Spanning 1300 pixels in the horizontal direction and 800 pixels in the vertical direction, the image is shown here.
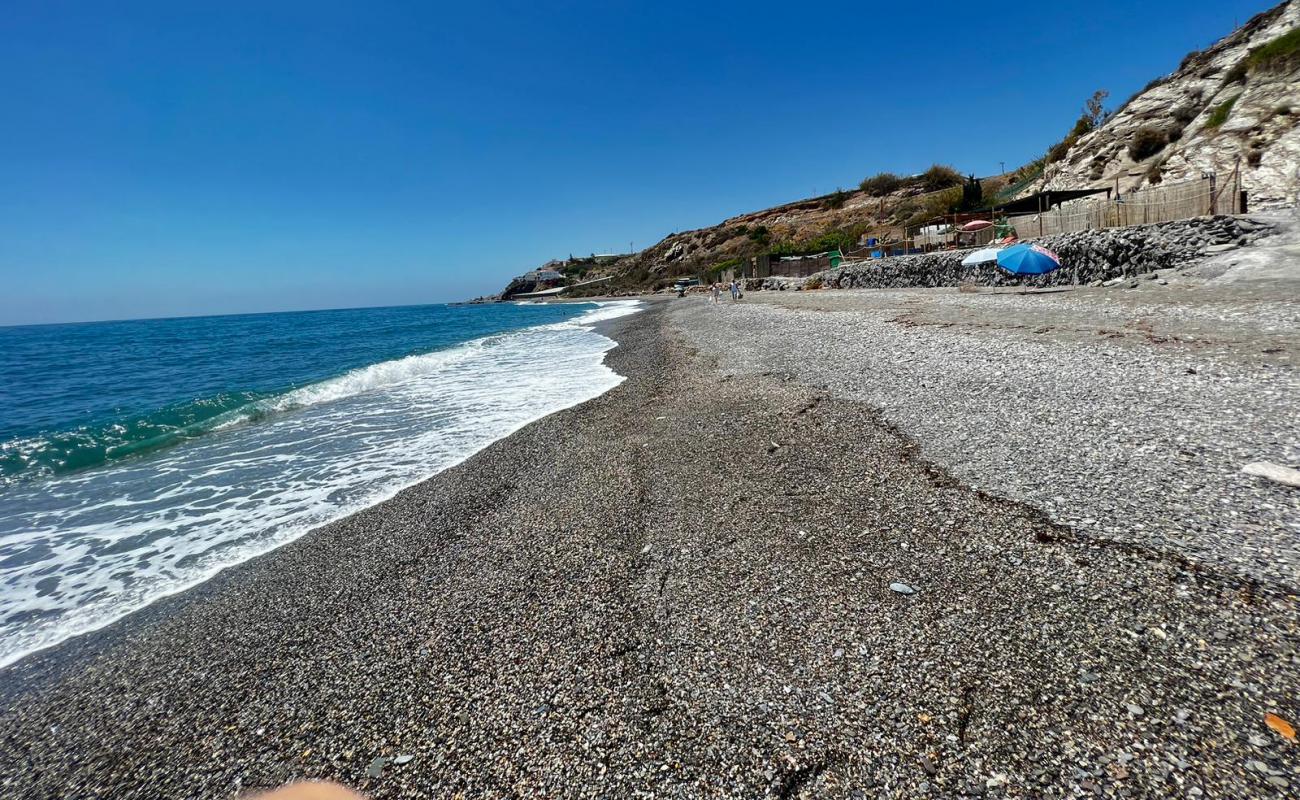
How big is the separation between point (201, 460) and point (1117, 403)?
13756 millimetres

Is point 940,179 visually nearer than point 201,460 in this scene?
No

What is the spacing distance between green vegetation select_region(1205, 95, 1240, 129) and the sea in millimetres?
29558

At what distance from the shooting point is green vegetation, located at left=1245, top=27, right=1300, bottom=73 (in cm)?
2108

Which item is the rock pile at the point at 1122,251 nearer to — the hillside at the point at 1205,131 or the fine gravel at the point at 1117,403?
the fine gravel at the point at 1117,403

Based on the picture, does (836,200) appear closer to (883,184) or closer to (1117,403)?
(883,184)

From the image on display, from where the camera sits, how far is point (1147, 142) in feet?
88.5

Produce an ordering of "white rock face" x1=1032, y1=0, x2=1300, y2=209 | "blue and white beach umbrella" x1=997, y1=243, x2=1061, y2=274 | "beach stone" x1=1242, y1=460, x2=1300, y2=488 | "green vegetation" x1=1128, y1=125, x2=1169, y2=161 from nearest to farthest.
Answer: "beach stone" x1=1242, y1=460, x2=1300, y2=488 → "blue and white beach umbrella" x1=997, y1=243, x2=1061, y2=274 → "white rock face" x1=1032, y1=0, x2=1300, y2=209 → "green vegetation" x1=1128, y1=125, x2=1169, y2=161

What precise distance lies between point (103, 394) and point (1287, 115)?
44679 millimetres

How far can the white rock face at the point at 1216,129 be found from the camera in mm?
17828

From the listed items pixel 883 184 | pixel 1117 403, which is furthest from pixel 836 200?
pixel 1117 403

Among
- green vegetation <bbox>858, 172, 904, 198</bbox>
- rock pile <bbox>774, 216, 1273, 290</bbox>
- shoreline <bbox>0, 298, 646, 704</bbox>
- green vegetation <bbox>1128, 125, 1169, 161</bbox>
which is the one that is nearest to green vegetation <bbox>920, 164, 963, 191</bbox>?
green vegetation <bbox>858, 172, 904, 198</bbox>

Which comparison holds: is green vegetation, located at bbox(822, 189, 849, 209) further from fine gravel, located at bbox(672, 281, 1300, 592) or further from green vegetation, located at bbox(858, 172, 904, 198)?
fine gravel, located at bbox(672, 281, 1300, 592)

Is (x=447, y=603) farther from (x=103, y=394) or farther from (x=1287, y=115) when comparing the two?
(x=1287, y=115)

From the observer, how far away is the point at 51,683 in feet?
11.5
